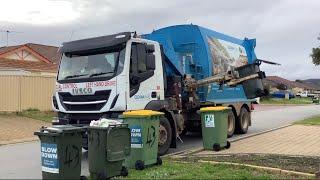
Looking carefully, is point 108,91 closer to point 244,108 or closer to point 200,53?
point 200,53

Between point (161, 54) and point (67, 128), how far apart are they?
18.1 feet

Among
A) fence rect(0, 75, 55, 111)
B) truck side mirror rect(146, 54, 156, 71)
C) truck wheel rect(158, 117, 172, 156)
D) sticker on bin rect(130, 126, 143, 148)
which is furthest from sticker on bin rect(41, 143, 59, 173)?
fence rect(0, 75, 55, 111)

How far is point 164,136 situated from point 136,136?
228 cm

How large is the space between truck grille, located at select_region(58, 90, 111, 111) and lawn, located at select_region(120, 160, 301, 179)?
2448 mm

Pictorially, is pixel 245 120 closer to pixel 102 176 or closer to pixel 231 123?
pixel 231 123

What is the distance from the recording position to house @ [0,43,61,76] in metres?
28.6

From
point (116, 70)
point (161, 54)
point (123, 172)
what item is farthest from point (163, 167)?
point (161, 54)

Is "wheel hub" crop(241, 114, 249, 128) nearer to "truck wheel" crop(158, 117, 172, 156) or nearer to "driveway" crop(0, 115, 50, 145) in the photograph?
"truck wheel" crop(158, 117, 172, 156)

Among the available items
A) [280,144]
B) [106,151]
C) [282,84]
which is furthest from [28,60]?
[282,84]

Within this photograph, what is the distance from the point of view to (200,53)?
1573 centimetres

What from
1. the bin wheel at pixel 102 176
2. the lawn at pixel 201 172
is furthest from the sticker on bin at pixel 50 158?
the lawn at pixel 201 172

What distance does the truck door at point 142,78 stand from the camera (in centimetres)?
1211

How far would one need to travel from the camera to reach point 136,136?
33.8 feet

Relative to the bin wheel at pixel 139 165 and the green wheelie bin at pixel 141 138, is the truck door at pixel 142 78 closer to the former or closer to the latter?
the green wheelie bin at pixel 141 138
